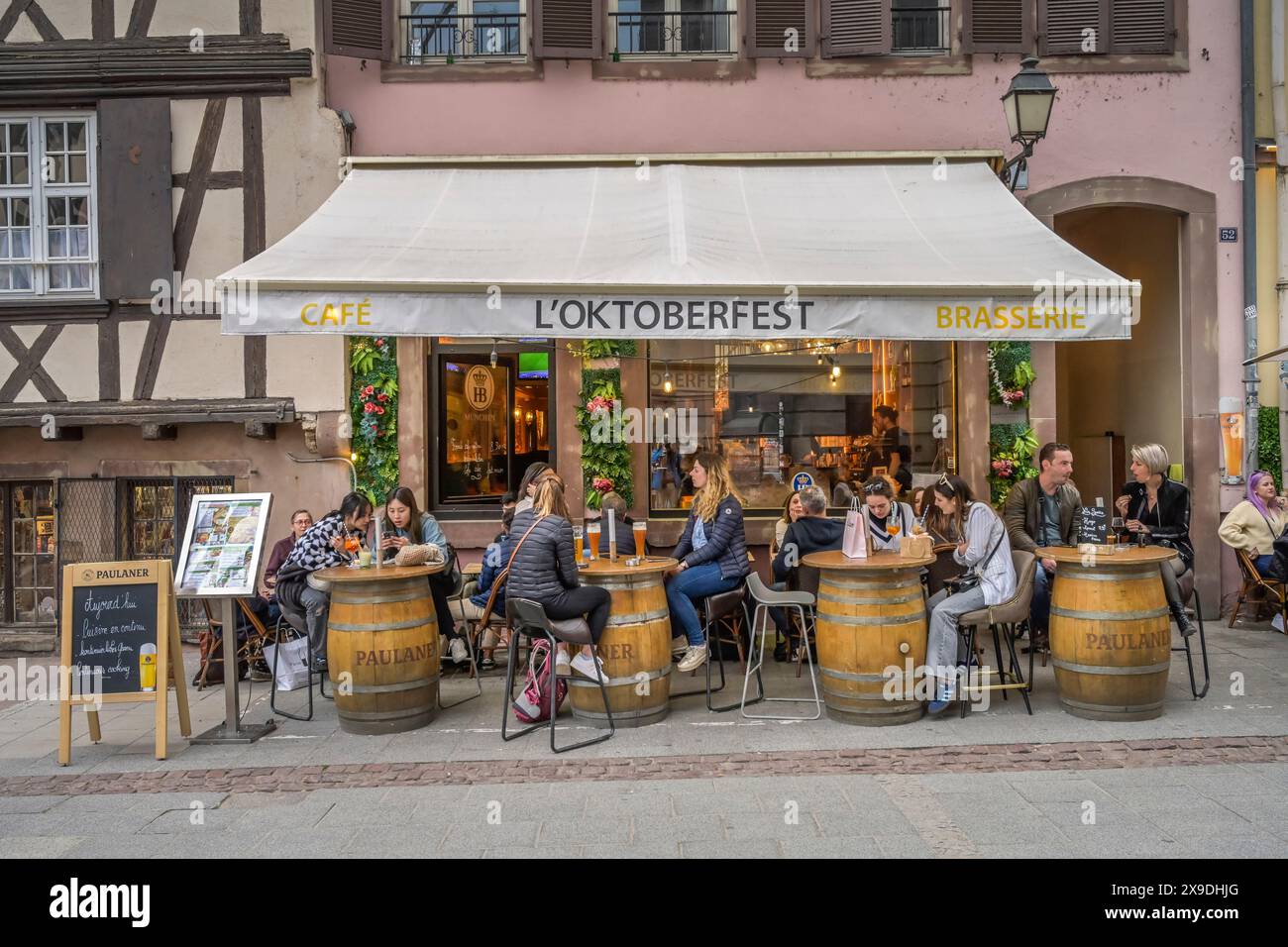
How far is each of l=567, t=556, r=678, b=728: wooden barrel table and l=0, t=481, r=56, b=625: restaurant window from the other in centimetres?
633

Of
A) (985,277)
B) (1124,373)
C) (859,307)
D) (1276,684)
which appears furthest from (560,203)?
(1124,373)

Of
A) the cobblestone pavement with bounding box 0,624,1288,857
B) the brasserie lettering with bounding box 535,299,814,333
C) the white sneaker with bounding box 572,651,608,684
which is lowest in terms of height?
the cobblestone pavement with bounding box 0,624,1288,857

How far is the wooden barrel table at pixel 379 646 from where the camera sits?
593 centimetres

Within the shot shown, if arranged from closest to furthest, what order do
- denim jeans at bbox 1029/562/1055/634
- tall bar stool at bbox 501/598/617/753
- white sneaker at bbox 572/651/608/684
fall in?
1. tall bar stool at bbox 501/598/617/753
2. white sneaker at bbox 572/651/608/684
3. denim jeans at bbox 1029/562/1055/634

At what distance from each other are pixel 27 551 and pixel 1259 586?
38.0 feet

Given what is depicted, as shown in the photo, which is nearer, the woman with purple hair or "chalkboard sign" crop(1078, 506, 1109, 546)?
"chalkboard sign" crop(1078, 506, 1109, 546)

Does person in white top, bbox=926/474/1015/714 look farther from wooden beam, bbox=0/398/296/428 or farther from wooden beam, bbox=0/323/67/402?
wooden beam, bbox=0/323/67/402

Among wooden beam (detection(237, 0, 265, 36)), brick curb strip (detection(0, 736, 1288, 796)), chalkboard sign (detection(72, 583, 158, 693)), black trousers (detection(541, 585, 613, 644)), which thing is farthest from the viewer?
wooden beam (detection(237, 0, 265, 36))

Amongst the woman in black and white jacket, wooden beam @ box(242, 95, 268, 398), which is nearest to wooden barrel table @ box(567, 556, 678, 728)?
the woman in black and white jacket

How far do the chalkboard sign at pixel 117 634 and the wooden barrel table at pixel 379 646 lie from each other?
3.46ft

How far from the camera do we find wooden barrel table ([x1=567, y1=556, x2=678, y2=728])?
5.95 m

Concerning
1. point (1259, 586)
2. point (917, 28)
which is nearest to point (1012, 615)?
point (1259, 586)

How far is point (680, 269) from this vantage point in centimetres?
652

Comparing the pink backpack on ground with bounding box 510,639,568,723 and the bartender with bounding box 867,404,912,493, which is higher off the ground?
the bartender with bounding box 867,404,912,493
